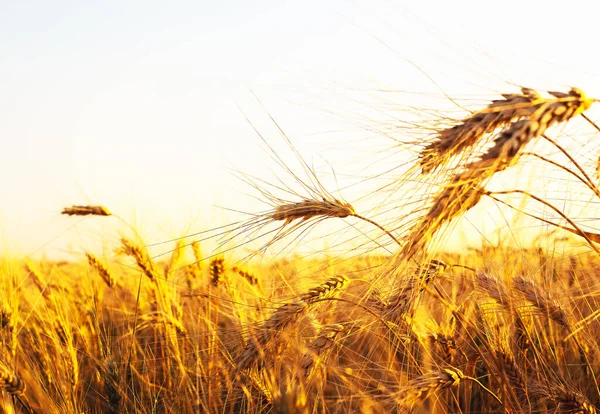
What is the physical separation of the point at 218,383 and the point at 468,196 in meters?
1.19

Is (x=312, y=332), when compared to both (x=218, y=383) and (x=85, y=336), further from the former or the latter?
(x=85, y=336)

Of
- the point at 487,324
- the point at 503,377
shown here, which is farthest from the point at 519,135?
the point at 487,324

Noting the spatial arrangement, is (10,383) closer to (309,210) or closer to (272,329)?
(272,329)

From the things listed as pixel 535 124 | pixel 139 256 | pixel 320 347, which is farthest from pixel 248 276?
pixel 535 124

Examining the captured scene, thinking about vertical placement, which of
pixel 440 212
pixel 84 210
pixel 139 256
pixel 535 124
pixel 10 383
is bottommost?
pixel 10 383

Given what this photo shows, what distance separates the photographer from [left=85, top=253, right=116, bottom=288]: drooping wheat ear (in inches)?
156

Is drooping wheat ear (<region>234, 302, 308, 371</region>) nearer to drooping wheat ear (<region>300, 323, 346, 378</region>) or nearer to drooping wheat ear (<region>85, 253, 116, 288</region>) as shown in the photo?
drooping wheat ear (<region>300, 323, 346, 378</region>)

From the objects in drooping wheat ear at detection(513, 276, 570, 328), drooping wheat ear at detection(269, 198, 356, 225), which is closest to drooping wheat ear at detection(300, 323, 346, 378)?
drooping wheat ear at detection(269, 198, 356, 225)

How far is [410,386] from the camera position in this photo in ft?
5.90

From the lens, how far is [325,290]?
7.20ft

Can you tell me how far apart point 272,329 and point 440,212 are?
2.58ft

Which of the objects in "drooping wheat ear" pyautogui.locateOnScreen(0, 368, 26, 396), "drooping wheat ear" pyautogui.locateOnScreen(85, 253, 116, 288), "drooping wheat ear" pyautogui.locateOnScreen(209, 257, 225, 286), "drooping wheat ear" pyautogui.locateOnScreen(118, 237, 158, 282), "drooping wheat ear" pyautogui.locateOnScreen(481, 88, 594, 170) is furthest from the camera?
"drooping wheat ear" pyautogui.locateOnScreen(85, 253, 116, 288)

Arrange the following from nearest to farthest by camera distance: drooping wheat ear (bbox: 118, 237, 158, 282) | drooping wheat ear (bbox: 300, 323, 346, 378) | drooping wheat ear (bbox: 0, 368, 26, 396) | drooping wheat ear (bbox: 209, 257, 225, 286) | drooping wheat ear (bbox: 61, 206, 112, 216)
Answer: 1. drooping wheat ear (bbox: 300, 323, 346, 378)
2. drooping wheat ear (bbox: 0, 368, 26, 396)
3. drooping wheat ear (bbox: 209, 257, 225, 286)
4. drooping wheat ear (bbox: 118, 237, 158, 282)
5. drooping wheat ear (bbox: 61, 206, 112, 216)

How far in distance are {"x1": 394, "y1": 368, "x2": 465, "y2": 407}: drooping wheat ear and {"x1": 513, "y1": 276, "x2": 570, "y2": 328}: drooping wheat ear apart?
429 mm
